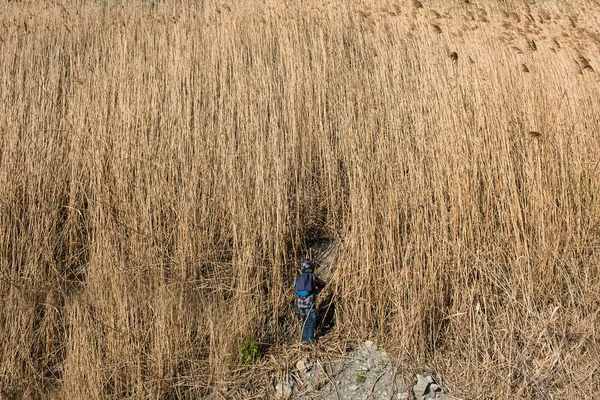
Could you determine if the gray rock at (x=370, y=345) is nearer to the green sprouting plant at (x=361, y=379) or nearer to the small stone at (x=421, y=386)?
the green sprouting plant at (x=361, y=379)

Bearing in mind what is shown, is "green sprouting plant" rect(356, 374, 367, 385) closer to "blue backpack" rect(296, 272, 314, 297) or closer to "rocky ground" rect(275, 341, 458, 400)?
"rocky ground" rect(275, 341, 458, 400)

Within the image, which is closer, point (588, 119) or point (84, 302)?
point (84, 302)

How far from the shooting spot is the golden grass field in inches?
104

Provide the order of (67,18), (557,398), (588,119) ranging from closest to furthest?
(557,398), (588,119), (67,18)

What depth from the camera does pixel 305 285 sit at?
271 centimetres

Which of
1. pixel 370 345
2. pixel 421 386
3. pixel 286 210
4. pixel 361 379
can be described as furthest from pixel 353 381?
pixel 286 210

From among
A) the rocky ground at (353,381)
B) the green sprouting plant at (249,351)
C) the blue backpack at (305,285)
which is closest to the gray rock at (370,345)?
the rocky ground at (353,381)

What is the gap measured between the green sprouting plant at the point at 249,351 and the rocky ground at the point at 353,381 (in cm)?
23

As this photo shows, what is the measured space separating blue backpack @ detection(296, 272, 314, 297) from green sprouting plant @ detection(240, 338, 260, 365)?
41 centimetres

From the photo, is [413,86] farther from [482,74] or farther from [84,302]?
[84,302]

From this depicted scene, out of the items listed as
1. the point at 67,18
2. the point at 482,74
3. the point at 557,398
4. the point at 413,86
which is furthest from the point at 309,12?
the point at 557,398

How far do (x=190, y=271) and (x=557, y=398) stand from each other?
2263 millimetres

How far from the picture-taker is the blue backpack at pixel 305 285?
2.71m

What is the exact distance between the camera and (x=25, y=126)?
347cm
